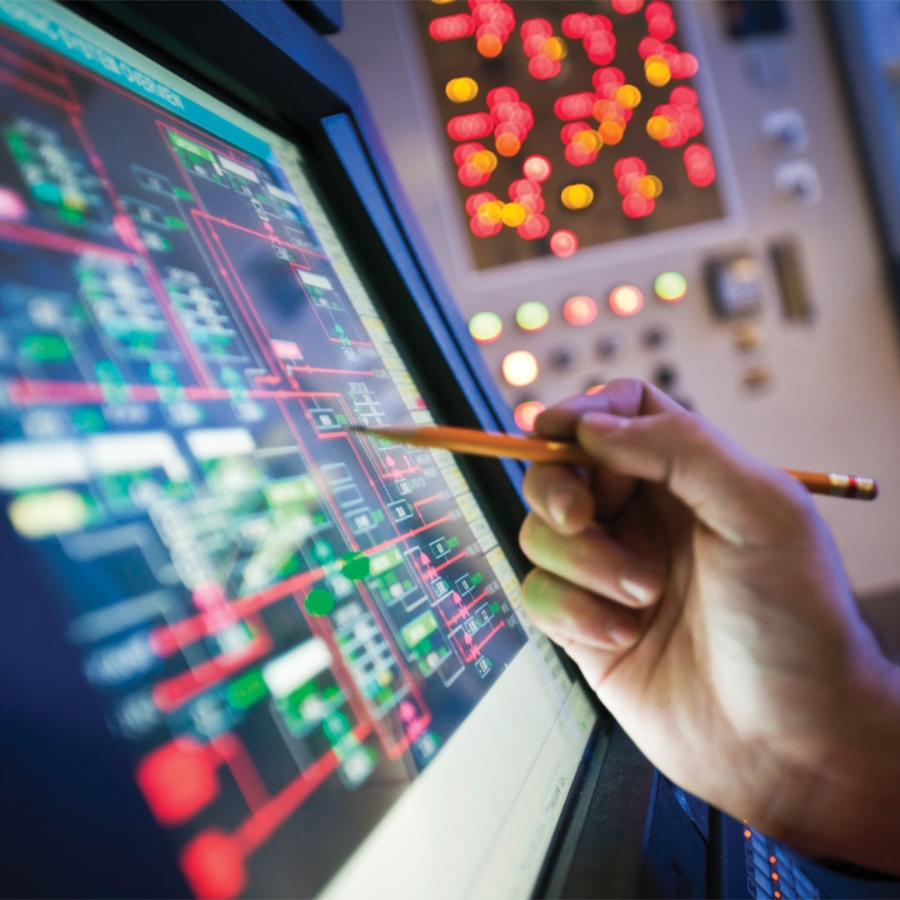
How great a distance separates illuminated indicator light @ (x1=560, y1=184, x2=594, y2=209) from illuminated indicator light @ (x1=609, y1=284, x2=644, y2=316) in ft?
0.77

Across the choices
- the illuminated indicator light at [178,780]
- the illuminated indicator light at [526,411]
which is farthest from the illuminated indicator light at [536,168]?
the illuminated indicator light at [178,780]

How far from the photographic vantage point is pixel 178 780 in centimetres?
23

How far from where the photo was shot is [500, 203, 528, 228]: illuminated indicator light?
1656mm

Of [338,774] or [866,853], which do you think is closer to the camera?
[338,774]

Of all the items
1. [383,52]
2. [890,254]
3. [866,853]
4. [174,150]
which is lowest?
[866,853]

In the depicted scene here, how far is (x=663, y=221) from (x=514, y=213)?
1.24 ft

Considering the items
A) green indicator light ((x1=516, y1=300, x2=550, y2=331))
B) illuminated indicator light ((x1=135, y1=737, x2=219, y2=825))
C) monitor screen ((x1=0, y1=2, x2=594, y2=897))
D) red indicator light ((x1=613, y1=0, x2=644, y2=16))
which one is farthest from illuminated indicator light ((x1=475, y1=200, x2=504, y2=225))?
illuminated indicator light ((x1=135, y1=737, x2=219, y2=825))

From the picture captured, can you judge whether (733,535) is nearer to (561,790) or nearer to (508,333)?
(561,790)

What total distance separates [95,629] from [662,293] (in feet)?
5.39

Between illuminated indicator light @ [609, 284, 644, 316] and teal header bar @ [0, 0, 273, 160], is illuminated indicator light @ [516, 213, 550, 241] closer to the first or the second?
illuminated indicator light @ [609, 284, 644, 316]

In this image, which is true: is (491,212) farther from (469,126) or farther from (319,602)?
(319,602)

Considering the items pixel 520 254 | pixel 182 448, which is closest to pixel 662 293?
pixel 520 254

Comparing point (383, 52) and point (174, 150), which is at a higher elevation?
point (383, 52)

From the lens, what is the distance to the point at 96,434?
0.84ft
